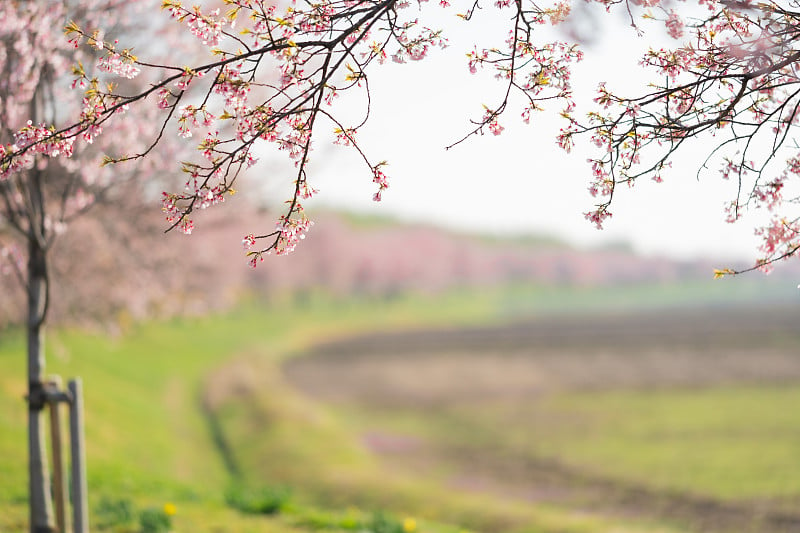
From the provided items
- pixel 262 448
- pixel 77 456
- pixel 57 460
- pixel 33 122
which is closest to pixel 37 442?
pixel 57 460

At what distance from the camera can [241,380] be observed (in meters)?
37.4

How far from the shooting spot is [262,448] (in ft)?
78.5

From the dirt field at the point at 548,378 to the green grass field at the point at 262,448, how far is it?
112 centimetres

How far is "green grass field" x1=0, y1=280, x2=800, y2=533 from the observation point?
13.4m

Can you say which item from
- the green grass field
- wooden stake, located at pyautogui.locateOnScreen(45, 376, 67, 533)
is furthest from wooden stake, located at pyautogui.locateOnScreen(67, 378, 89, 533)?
the green grass field

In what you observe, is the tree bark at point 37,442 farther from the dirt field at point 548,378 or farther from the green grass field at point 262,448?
the dirt field at point 548,378

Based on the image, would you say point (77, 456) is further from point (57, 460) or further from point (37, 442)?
point (37, 442)

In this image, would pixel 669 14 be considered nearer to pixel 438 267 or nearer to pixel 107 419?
pixel 107 419

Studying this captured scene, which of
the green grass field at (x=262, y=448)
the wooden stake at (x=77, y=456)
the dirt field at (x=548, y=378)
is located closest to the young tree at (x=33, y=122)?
the wooden stake at (x=77, y=456)

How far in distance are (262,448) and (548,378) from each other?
17584 millimetres

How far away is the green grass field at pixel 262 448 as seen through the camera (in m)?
13.4

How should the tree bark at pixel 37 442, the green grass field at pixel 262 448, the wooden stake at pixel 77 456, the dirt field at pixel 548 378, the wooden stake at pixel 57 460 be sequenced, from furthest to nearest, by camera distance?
the dirt field at pixel 548 378, the green grass field at pixel 262 448, the tree bark at pixel 37 442, the wooden stake at pixel 57 460, the wooden stake at pixel 77 456

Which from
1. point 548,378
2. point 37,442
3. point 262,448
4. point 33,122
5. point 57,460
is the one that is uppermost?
point 33,122

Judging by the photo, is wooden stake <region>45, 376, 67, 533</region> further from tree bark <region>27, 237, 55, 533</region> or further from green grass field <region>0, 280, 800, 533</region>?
green grass field <region>0, 280, 800, 533</region>
